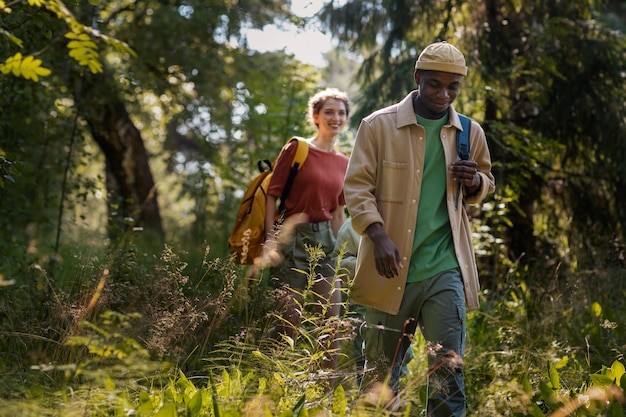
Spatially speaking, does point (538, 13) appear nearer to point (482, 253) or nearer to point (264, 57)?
point (482, 253)

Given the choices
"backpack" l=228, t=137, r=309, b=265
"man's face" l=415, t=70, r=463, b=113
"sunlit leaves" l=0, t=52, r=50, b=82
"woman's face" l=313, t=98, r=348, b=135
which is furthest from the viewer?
"woman's face" l=313, t=98, r=348, b=135

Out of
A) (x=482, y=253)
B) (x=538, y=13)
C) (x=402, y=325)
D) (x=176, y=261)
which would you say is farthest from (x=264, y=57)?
(x=402, y=325)

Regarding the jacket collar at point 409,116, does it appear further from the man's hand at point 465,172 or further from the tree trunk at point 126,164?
the tree trunk at point 126,164

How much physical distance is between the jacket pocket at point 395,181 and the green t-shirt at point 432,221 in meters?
0.11

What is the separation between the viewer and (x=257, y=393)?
4211mm

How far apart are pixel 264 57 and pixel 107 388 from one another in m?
11.1

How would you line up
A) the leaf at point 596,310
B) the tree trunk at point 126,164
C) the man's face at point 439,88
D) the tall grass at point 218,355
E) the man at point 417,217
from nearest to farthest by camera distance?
the tall grass at point 218,355 < the man at point 417,217 < the man's face at point 439,88 < the leaf at point 596,310 < the tree trunk at point 126,164

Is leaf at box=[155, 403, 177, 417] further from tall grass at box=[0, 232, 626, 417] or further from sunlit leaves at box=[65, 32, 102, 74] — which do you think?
sunlit leaves at box=[65, 32, 102, 74]

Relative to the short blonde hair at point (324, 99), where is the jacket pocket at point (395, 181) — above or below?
below

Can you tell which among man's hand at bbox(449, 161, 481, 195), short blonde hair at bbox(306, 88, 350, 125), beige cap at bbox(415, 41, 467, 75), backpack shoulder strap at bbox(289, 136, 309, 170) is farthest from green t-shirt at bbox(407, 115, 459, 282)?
short blonde hair at bbox(306, 88, 350, 125)

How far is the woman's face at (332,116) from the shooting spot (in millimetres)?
6297

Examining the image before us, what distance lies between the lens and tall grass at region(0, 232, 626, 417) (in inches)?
151

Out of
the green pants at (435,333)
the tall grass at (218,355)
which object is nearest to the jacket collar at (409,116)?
the green pants at (435,333)

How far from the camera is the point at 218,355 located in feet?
17.5
